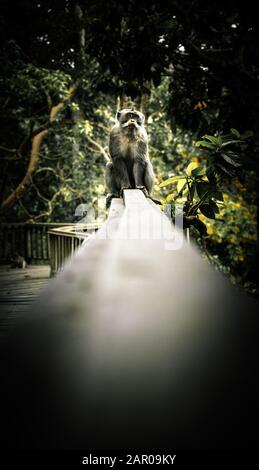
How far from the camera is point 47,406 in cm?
34

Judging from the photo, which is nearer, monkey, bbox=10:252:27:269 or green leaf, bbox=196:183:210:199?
green leaf, bbox=196:183:210:199

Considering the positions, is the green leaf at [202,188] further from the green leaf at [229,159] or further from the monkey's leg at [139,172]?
the monkey's leg at [139,172]

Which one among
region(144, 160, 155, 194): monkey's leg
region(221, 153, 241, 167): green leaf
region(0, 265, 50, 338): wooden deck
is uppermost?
region(144, 160, 155, 194): monkey's leg

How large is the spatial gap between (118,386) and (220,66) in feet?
10.8

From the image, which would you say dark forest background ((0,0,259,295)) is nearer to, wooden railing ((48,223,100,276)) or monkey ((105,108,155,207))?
monkey ((105,108,155,207))

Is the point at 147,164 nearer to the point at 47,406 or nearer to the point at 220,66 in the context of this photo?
the point at 220,66

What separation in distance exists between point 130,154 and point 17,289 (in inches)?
136

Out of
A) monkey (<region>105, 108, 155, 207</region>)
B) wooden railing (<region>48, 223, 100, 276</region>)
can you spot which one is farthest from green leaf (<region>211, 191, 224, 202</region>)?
wooden railing (<region>48, 223, 100, 276</region>)

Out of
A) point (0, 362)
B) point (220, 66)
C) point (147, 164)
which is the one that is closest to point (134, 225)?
point (0, 362)

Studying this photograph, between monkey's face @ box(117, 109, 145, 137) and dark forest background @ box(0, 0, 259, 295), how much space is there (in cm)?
57

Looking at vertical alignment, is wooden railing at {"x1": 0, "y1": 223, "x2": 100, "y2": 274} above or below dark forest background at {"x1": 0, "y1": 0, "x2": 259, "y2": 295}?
below

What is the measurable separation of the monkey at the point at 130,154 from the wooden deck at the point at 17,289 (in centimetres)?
174

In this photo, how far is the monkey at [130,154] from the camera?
3.05 metres

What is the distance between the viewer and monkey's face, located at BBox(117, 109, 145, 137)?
3043 mm
